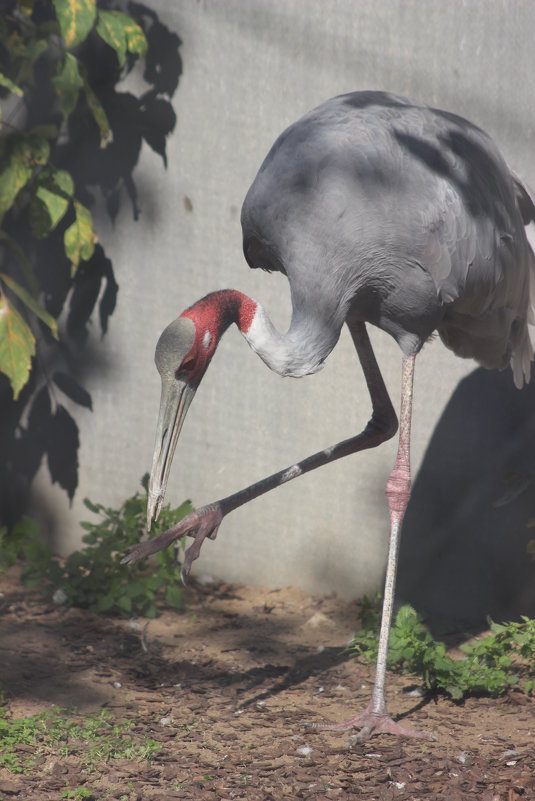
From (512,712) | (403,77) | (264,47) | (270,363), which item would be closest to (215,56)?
(264,47)

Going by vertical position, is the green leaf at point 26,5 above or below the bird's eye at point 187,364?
above

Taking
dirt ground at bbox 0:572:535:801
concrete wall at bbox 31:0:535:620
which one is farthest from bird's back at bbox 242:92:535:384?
dirt ground at bbox 0:572:535:801

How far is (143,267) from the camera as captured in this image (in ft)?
15.5

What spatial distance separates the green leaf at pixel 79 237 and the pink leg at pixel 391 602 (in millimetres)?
1554

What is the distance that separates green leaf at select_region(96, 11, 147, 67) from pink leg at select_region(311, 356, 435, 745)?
1.76 m

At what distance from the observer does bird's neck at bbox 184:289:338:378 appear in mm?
3334

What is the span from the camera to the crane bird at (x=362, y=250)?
331cm

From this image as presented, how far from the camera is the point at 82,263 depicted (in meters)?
4.80

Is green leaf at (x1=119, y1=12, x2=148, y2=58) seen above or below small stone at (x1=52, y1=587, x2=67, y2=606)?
above

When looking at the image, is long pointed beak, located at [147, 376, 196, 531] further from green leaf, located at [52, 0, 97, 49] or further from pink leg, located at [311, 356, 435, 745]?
green leaf, located at [52, 0, 97, 49]

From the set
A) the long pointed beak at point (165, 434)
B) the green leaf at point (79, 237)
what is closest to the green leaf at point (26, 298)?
the green leaf at point (79, 237)

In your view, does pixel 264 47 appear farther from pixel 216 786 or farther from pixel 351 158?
pixel 216 786

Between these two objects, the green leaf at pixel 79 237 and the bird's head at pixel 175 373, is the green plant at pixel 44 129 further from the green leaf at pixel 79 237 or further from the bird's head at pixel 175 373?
the bird's head at pixel 175 373

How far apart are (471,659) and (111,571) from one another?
5.21 ft
